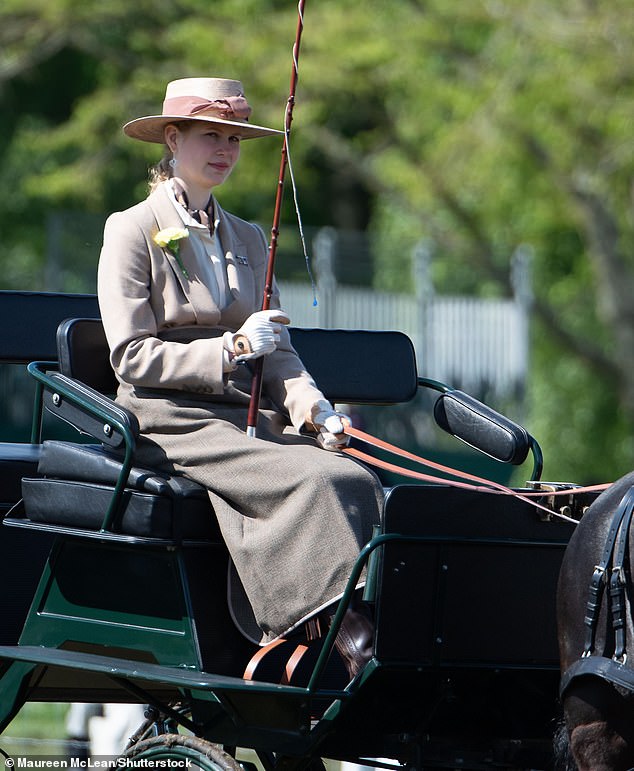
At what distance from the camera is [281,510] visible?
3.65 meters

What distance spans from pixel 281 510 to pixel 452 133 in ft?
35.7

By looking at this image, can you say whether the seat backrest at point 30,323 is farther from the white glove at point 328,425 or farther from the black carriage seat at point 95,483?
the white glove at point 328,425

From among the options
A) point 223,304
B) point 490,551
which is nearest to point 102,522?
point 223,304

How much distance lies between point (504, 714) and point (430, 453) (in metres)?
9.34

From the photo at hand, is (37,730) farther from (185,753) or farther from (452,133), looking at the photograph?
(452,133)

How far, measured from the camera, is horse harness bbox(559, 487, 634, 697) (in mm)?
3084

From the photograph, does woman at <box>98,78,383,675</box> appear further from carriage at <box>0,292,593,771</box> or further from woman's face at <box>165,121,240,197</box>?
carriage at <box>0,292,593,771</box>

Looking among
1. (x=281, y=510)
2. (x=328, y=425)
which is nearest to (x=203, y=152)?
(x=328, y=425)

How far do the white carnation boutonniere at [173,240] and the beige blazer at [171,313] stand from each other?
0.01m

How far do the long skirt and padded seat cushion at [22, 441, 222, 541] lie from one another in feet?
0.25

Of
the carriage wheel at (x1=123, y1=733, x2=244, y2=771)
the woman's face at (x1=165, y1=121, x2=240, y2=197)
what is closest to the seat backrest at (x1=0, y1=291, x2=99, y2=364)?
the woman's face at (x1=165, y1=121, x2=240, y2=197)

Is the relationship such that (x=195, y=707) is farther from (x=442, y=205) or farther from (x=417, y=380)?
(x=442, y=205)

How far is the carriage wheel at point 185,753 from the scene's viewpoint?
11.8ft

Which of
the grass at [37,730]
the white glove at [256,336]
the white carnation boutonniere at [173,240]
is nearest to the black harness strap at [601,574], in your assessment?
the white glove at [256,336]
